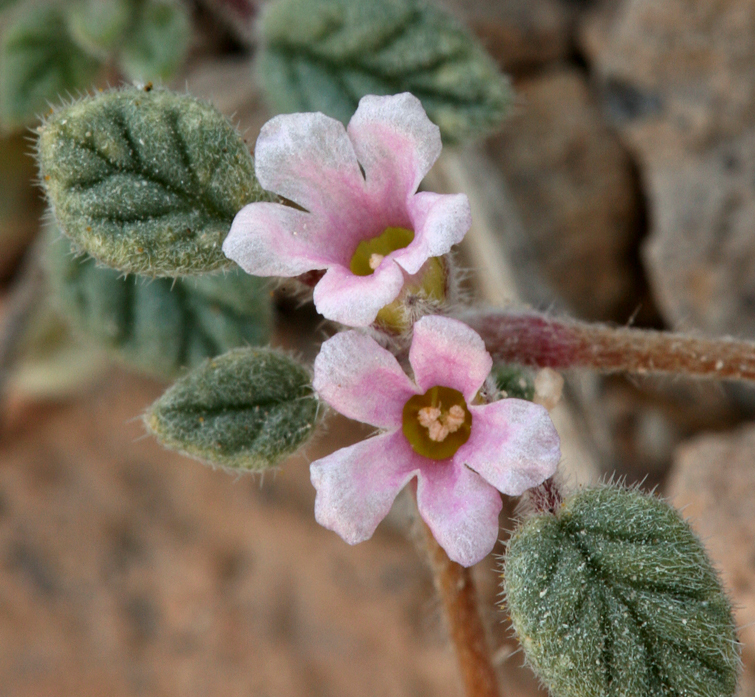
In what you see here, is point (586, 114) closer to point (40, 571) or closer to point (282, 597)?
point (282, 597)

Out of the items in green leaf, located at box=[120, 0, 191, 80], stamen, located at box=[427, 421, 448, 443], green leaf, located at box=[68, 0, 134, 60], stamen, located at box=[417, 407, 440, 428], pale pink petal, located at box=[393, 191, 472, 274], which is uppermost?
green leaf, located at box=[68, 0, 134, 60]

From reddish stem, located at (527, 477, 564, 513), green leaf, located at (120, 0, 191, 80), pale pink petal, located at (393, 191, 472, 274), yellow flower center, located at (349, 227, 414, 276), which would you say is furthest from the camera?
green leaf, located at (120, 0, 191, 80)

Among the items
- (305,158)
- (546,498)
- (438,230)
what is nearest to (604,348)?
(546,498)

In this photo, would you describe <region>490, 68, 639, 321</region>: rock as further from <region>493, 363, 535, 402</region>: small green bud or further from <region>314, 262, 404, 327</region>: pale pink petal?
<region>314, 262, 404, 327</region>: pale pink petal

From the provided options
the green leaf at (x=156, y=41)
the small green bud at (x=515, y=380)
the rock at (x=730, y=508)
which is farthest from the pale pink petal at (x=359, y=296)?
the green leaf at (x=156, y=41)

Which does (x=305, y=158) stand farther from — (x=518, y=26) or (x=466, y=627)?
(x=518, y=26)

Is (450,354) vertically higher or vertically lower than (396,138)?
lower

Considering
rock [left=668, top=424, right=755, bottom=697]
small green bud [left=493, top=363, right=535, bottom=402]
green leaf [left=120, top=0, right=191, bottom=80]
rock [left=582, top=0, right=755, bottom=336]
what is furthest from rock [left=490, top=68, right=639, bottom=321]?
small green bud [left=493, top=363, right=535, bottom=402]

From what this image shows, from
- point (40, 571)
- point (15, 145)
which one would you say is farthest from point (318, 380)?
point (15, 145)
